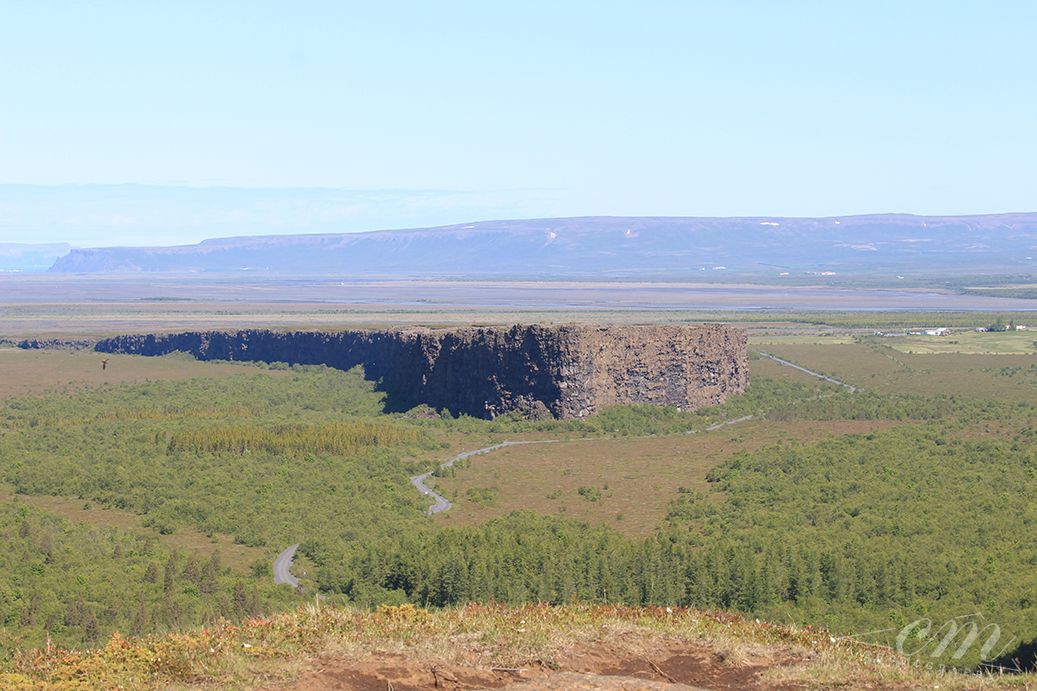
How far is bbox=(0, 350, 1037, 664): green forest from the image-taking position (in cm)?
2408

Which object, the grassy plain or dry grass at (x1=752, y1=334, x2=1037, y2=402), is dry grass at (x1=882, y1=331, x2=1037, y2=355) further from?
dry grass at (x1=752, y1=334, x2=1037, y2=402)

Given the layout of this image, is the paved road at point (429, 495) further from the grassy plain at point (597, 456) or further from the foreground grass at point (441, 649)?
the foreground grass at point (441, 649)

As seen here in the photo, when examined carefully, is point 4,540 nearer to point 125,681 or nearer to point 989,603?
point 125,681

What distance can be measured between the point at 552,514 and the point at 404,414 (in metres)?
25.6

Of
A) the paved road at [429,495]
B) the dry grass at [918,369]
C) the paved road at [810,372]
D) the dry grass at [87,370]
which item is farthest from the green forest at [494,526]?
the dry grass at [87,370]

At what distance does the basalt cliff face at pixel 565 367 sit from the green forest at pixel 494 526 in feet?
5.77

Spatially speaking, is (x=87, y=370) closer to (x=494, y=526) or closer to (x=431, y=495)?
(x=431, y=495)

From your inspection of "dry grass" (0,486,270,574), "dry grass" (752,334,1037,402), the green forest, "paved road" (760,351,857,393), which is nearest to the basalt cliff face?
the green forest

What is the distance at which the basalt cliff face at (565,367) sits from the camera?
2221 inches

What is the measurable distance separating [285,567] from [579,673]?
1885cm

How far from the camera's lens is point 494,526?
3294 centimetres

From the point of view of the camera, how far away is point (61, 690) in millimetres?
12461

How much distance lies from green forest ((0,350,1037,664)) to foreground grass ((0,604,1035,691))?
357 centimetres

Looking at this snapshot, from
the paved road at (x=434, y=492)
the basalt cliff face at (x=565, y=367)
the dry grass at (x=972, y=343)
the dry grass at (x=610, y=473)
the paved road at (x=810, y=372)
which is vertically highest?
the basalt cliff face at (x=565, y=367)
